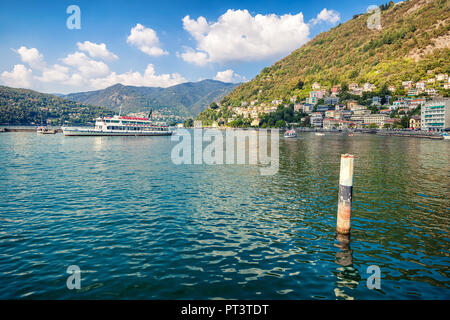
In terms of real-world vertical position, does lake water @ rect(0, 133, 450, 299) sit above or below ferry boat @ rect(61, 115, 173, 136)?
below

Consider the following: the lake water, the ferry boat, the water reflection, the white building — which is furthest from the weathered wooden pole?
the white building

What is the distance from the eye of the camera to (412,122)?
146 meters

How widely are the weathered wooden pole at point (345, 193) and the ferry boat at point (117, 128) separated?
11763cm

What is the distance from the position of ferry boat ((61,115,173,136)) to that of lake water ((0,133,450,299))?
9498 centimetres

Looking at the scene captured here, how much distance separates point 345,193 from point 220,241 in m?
6.46

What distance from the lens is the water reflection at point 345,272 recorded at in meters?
9.07

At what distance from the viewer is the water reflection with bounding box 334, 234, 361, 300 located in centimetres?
907

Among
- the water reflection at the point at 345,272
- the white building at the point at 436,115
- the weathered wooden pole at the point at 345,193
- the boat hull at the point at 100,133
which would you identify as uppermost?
the white building at the point at 436,115

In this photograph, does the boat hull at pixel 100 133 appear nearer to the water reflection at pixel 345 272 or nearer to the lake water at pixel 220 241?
the lake water at pixel 220 241

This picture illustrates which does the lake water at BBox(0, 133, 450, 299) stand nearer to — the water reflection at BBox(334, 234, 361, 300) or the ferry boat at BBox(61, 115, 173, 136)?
the water reflection at BBox(334, 234, 361, 300)

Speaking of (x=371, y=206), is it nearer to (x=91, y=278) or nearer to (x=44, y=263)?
(x=91, y=278)

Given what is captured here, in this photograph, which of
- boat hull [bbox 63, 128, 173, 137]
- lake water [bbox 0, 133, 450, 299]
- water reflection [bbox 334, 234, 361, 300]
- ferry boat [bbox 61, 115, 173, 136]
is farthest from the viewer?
ferry boat [bbox 61, 115, 173, 136]

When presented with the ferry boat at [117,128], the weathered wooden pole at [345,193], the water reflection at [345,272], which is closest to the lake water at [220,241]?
the water reflection at [345,272]
